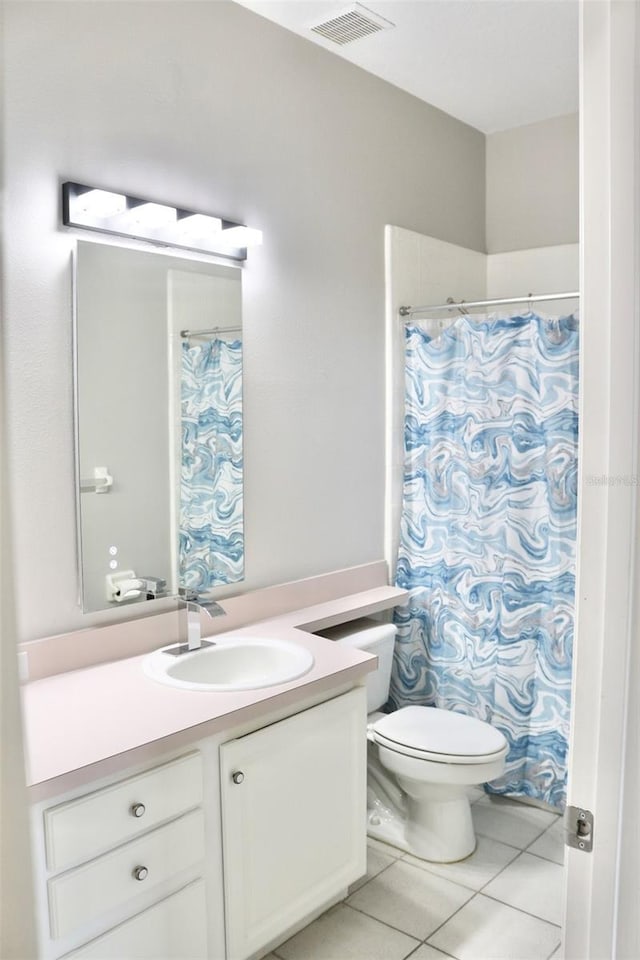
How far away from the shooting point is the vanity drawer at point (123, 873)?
1.56m

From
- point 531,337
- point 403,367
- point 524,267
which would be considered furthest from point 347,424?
point 524,267

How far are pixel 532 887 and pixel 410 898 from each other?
0.38 m

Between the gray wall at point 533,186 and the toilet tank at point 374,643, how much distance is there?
1816 mm

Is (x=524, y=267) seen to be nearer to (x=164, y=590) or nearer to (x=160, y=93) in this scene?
(x=160, y=93)

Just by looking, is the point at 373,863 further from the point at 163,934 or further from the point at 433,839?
the point at 163,934

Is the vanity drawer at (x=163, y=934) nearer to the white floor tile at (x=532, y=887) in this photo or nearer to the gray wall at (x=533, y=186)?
the white floor tile at (x=532, y=887)

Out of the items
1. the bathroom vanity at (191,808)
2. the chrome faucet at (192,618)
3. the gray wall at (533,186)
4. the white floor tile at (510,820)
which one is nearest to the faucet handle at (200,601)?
the chrome faucet at (192,618)

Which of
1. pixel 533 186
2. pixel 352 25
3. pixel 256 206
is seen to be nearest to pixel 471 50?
pixel 352 25

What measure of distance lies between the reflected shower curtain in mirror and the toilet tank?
0.47m

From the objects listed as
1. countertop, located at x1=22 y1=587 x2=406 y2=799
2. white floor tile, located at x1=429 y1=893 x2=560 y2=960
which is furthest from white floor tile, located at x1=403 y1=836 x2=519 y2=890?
countertop, located at x1=22 y1=587 x2=406 y2=799

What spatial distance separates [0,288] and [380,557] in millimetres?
2705

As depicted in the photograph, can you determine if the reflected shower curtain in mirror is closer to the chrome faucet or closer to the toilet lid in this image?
the chrome faucet

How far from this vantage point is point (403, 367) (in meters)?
3.14

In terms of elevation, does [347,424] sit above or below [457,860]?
above
